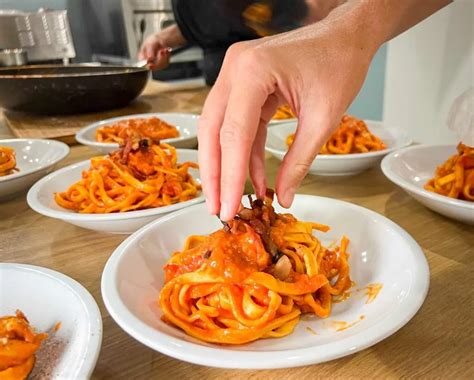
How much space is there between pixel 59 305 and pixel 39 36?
373 cm

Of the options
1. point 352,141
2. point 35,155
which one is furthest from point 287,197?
point 35,155

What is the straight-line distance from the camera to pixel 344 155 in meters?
1.41

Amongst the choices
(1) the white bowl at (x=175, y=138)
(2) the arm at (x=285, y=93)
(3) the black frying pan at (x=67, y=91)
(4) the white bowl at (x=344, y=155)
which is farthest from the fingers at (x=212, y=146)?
(3) the black frying pan at (x=67, y=91)

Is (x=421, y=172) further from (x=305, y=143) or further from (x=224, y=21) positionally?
(x=224, y=21)

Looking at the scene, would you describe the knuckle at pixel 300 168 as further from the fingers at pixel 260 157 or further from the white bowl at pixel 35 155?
the white bowl at pixel 35 155

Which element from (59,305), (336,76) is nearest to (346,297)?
(336,76)

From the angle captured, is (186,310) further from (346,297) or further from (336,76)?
(336,76)

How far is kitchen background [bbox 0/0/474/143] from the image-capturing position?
2.57 metres

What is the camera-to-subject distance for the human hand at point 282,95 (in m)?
0.77

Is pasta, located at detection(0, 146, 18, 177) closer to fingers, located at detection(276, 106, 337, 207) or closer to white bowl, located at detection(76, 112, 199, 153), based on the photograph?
white bowl, located at detection(76, 112, 199, 153)

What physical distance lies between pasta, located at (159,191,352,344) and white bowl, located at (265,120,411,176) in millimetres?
568

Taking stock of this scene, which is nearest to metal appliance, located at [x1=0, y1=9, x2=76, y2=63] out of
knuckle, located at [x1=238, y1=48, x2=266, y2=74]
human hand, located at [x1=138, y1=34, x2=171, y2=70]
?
human hand, located at [x1=138, y1=34, x2=171, y2=70]

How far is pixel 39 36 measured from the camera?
3.84 m

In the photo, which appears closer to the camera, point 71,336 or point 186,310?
point 71,336
